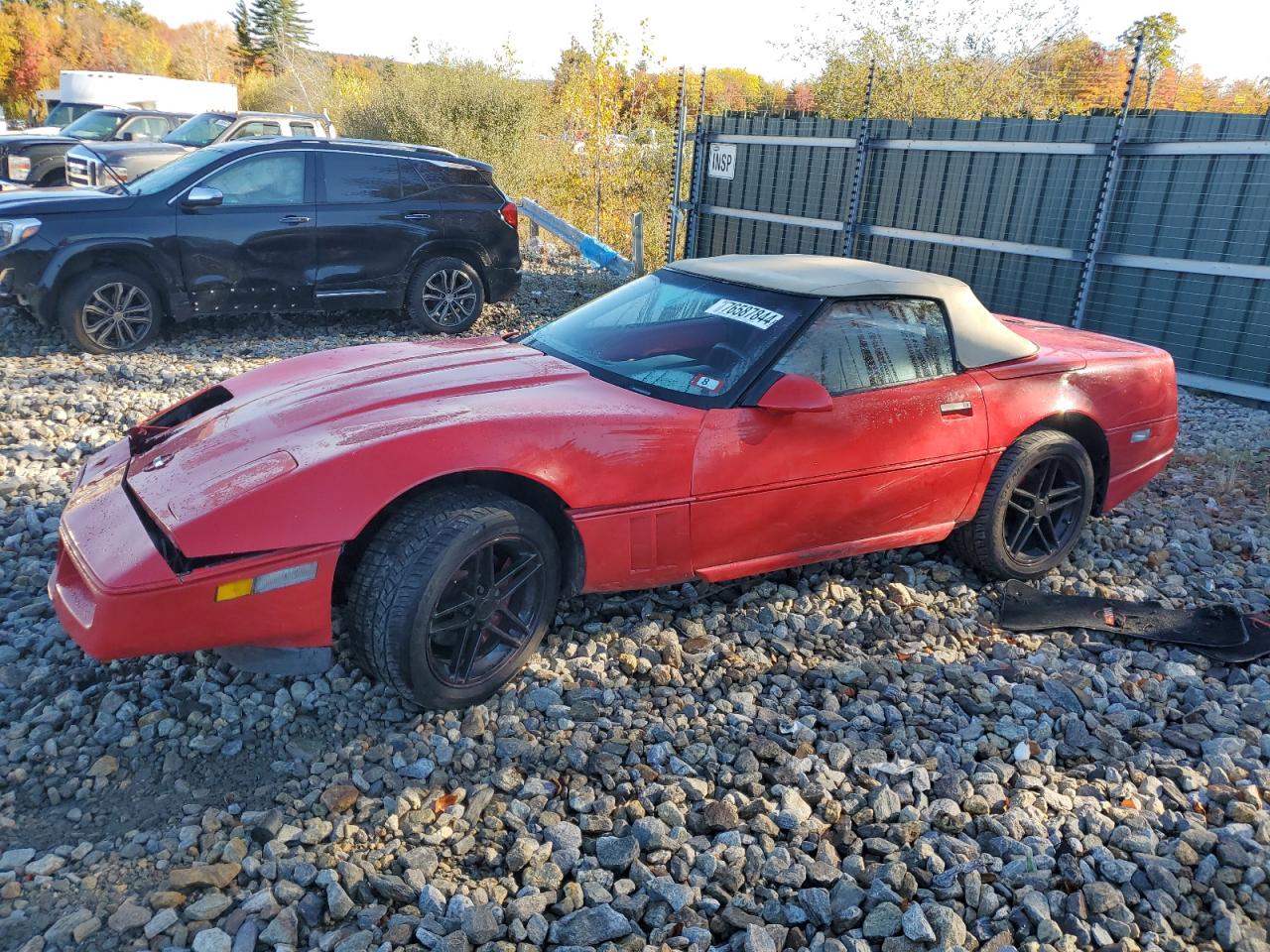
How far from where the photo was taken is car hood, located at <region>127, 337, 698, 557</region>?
276 cm

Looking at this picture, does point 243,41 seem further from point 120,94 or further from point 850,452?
point 850,452

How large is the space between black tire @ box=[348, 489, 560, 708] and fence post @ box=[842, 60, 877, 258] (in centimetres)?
798

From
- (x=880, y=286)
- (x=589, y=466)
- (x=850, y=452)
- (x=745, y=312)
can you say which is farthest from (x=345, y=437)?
(x=880, y=286)

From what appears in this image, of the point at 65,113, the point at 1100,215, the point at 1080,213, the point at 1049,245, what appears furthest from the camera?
the point at 65,113

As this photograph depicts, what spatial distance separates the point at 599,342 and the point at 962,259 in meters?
6.82

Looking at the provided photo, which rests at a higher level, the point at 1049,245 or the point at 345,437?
the point at 1049,245

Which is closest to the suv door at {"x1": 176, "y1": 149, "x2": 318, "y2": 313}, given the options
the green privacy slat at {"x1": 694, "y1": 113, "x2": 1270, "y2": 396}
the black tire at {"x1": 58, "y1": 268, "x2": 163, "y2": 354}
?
the black tire at {"x1": 58, "y1": 268, "x2": 163, "y2": 354}

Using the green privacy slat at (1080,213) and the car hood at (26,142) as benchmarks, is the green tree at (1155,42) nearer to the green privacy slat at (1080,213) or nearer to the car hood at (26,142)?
the green privacy slat at (1080,213)

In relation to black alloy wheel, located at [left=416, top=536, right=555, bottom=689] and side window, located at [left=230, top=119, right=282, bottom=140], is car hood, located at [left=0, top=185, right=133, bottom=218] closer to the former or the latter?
black alloy wheel, located at [left=416, top=536, right=555, bottom=689]

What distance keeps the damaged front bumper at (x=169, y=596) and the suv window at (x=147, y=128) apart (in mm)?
16581

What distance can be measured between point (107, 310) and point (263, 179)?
1.66 metres

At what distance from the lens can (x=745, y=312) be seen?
3777 millimetres

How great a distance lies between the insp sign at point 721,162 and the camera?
11.7 metres

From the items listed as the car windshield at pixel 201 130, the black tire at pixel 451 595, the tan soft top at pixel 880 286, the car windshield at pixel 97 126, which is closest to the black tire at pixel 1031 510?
the tan soft top at pixel 880 286
